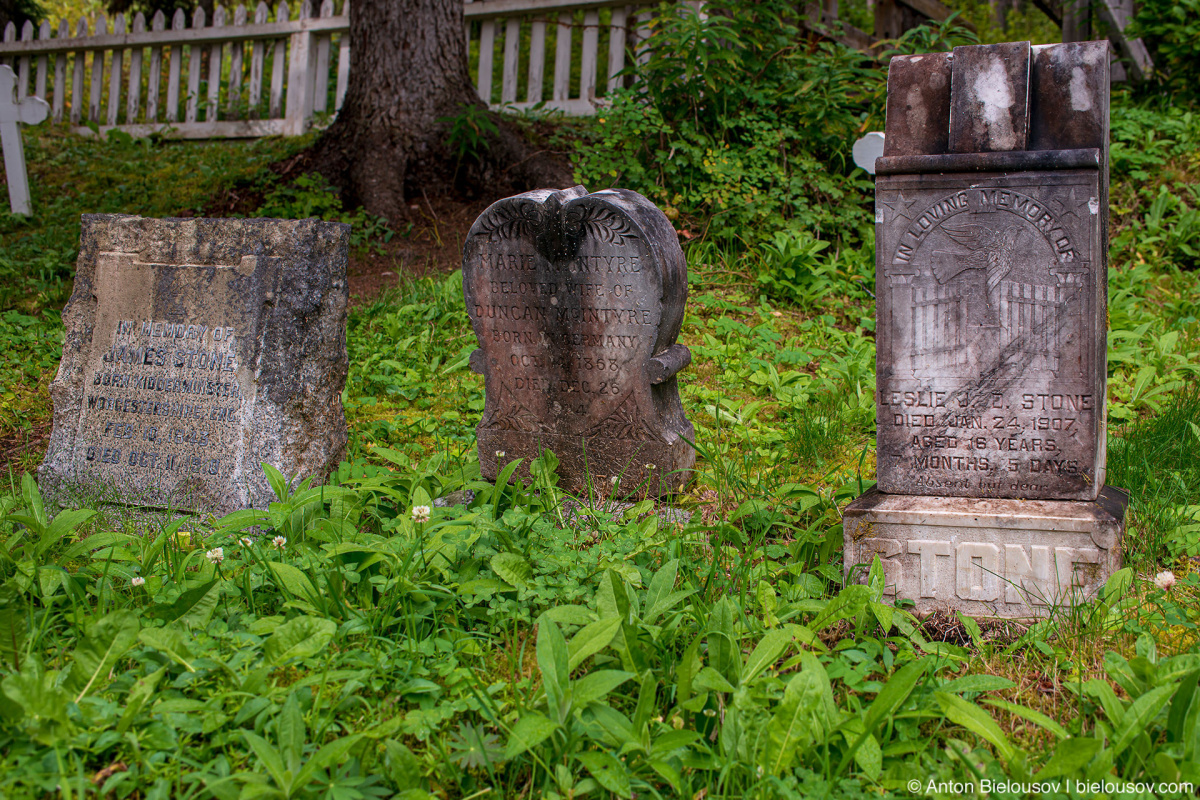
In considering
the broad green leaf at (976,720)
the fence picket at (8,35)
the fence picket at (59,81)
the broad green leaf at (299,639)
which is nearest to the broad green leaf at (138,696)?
the broad green leaf at (299,639)

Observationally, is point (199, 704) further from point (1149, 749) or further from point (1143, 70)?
point (1143, 70)

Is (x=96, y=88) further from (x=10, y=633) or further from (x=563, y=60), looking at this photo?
(x=10, y=633)

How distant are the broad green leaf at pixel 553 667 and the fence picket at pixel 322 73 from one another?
8579 mm

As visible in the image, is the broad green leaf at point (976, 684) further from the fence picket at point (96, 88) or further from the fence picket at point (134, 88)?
the fence picket at point (96, 88)

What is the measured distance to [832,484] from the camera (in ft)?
11.8

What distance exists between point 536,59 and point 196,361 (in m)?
6.35

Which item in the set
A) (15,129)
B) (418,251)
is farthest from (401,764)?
(15,129)

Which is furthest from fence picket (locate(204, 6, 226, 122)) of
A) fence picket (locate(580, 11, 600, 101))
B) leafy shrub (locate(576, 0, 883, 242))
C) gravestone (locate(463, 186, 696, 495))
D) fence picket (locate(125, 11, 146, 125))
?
gravestone (locate(463, 186, 696, 495))

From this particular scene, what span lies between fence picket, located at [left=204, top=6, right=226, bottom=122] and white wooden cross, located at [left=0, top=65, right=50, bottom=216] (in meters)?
2.47

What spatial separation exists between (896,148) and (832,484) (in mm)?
1408

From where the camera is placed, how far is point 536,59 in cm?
889

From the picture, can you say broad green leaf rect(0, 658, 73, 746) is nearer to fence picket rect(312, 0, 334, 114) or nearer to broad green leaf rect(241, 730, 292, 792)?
broad green leaf rect(241, 730, 292, 792)

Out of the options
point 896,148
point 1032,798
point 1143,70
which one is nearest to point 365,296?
point 896,148

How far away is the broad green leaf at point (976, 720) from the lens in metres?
1.90
